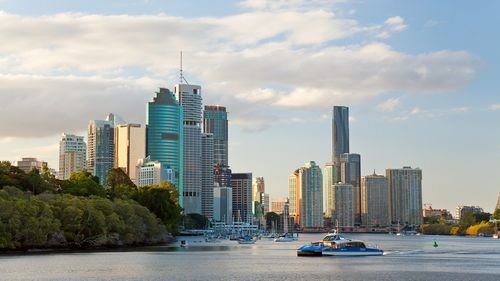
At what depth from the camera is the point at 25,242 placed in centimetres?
13862

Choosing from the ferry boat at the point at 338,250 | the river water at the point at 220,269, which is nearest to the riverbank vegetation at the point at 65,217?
the river water at the point at 220,269

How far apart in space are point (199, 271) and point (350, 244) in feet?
171

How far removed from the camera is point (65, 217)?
14800 centimetres

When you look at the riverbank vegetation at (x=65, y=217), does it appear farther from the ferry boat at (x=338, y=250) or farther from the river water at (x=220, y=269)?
the ferry boat at (x=338, y=250)

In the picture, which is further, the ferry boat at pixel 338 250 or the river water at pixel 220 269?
the ferry boat at pixel 338 250

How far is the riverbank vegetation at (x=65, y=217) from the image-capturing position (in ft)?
442

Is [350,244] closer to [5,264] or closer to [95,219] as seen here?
[95,219]

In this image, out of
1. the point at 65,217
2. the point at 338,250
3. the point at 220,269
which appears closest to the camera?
the point at 220,269

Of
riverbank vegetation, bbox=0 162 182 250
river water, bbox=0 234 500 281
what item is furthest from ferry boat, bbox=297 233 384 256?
riverbank vegetation, bbox=0 162 182 250

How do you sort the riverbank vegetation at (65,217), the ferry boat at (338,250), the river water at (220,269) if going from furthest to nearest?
the ferry boat at (338,250)
the riverbank vegetation at (65,217)
the river water at (220,269)

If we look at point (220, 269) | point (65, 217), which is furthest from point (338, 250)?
point (65, 217)

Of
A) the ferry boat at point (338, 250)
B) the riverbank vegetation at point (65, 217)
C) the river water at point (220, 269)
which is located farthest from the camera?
the ferry boat at point (338, 250)

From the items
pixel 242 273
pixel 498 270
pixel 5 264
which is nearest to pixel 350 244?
pixel 498 270

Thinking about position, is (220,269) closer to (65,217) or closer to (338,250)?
(338,250)
